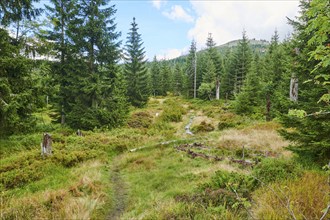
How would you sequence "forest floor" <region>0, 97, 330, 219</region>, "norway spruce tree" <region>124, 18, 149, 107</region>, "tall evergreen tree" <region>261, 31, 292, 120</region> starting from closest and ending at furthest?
1. "forest floor" <region>0, 97, 330, 219</region>
2. "tall evergreen tree" <region>261, 31, 292, 120</region>
3. "norway spruce tree" <region>124, 18, 149, 107</region>

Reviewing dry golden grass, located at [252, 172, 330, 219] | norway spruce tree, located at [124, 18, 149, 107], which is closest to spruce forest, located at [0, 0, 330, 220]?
dry golden grass, located at [252, 172, 330, 219]

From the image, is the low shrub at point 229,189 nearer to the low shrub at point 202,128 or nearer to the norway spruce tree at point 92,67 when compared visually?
the low shrub at point 202,128

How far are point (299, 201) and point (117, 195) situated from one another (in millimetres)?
6438

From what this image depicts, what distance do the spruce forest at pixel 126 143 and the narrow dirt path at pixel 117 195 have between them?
0.05 metres

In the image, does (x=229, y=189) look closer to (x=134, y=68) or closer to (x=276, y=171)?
(x=276, y=171)

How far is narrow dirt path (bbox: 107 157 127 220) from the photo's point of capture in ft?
23.7

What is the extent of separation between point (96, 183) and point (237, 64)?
40462 millimetres

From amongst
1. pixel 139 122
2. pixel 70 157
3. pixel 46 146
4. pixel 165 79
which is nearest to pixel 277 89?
pixel 139 122

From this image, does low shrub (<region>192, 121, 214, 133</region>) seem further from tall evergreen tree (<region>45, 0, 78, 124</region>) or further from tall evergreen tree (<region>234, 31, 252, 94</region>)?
tall evergreen tree (<region>234, 31, 252, 94</region>)

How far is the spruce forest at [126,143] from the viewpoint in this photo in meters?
6.00

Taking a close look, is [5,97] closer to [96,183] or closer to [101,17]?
[96,183]

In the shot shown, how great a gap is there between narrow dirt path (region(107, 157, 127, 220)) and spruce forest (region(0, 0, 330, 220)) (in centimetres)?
5

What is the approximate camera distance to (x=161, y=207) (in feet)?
21.0

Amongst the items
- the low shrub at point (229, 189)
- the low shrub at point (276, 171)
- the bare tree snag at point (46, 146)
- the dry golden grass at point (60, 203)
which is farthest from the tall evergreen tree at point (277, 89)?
the bare tree snag at point (46, 146)
